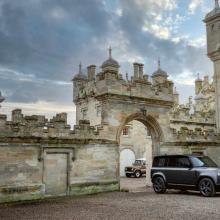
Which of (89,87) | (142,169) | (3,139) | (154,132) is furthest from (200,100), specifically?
(3,139)

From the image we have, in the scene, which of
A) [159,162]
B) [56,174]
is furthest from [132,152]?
[56,174]

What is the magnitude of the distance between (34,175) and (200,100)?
90.3ft

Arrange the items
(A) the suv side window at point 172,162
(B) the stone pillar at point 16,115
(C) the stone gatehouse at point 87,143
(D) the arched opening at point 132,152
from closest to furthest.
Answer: (C) the stone gatehouse at point 87,143
(B) the stone pillar at point 16,115
(A) the suv side window at point 172,162
(D) the arched opening at point 132,152

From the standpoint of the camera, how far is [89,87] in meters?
29.4

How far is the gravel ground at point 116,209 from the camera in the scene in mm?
10445

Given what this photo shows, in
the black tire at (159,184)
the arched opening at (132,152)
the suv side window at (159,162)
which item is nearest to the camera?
the black tire at (159,184)

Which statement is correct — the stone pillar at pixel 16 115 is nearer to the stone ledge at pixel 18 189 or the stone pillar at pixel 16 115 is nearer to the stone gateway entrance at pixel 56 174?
the stone gateway entrance at pixel 56 174

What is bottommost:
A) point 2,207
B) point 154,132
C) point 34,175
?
point 2,207

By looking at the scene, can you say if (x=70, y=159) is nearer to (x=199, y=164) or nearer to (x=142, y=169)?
(x=199, y=164)

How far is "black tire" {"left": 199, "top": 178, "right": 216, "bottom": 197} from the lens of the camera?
14.4 m

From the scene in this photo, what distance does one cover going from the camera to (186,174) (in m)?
15.5

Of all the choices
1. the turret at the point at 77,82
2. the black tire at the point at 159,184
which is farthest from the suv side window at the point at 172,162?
the turret at the point at 77,82

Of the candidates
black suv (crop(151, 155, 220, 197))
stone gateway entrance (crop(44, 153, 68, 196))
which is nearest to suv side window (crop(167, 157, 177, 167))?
black suv (crop(151, 155, 220, 197))

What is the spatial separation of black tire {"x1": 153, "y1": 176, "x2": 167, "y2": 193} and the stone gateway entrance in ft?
15.6
